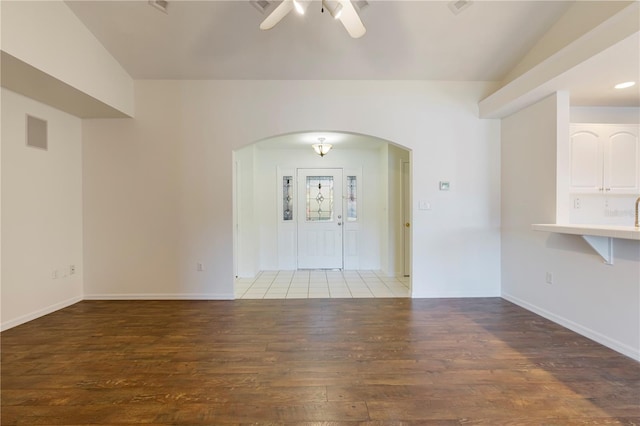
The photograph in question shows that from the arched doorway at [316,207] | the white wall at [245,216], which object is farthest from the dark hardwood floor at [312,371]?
the arched doorway at [316,207]

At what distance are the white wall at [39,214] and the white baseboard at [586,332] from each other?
5781mm

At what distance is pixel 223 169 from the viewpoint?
4.02m

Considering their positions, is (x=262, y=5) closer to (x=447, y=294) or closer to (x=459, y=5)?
(x=459, y=5)

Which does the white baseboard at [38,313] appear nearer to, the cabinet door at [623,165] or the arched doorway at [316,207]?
the arched doorway at [316,207]

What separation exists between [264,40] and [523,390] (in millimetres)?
3986

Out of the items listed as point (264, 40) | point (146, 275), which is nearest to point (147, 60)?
point (264, 40)

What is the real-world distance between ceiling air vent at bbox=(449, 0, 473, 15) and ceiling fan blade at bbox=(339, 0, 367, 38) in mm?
1217

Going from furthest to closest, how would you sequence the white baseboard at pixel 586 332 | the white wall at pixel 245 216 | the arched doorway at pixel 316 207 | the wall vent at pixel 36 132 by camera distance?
the arched doorway at pixel 316 207 < the white wall at pixel 245 216 < the wall vent at pixel 36 132 < the white baseboard at pixel 586 332

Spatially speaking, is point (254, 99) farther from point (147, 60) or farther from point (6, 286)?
point (6, 286)

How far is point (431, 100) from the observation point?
4.01 meters

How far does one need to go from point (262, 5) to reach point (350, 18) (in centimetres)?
118

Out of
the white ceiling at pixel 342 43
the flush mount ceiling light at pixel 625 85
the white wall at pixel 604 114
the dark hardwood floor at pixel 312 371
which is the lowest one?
the dark hardwood floor at pixel 312 371

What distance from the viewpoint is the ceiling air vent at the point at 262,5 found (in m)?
2.90

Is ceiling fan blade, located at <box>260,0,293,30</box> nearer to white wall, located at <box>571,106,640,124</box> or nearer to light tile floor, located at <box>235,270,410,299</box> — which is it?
light tile floor, located at <box>235,270,410,299</box>
